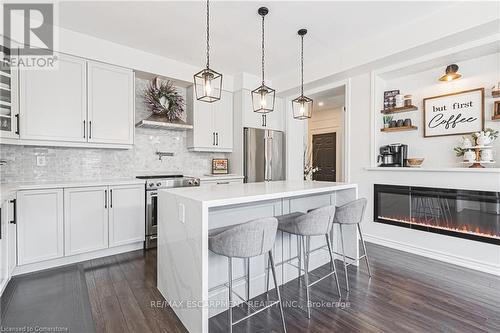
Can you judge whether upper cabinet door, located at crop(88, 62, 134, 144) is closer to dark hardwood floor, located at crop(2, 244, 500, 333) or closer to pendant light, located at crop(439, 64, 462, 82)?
dark hardwood floor, located at crop(2, 244, 500, 333)

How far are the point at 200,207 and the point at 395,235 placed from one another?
3.10 meters

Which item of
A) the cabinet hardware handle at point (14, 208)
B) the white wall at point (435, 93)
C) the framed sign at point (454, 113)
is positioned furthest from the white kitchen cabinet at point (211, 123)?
the framed sign at point (454, 113)

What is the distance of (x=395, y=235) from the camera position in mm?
3486

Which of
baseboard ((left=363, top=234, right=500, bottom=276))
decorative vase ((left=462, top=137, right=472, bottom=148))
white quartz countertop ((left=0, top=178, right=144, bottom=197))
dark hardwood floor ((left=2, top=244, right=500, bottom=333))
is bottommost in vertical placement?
dark hardwood floor ((left=2, top=244, right=500, bottom=333))

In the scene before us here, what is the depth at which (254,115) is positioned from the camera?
15.3ft

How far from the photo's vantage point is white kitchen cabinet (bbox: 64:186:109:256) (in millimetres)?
2822

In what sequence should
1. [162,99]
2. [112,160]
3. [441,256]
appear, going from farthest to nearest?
[162,99] < [112,160] < [441,256]

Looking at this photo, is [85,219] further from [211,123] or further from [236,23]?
[236,23]

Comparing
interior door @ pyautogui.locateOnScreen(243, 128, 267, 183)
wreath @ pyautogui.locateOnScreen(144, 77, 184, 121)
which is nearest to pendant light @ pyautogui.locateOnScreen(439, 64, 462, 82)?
interior door @ pyautogui.locateOnScreen(243, 128, 267, 183)

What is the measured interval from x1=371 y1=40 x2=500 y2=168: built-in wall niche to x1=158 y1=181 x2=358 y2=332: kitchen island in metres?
1.54

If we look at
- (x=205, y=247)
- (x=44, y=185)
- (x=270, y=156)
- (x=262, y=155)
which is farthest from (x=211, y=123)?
(x=205, y=247)

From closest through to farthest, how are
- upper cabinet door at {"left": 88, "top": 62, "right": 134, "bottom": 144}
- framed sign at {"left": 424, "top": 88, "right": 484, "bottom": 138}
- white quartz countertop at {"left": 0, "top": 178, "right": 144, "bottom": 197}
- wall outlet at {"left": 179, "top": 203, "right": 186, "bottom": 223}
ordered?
wall outlet at {"left": 179, "top": 203, "right": 186, "bottom": 223} < white quartz countertop at {"left": 0, "top": 178, "right": 144, "bottom": 197} < framed sign at {"left": 424, "top": 88, "right": 484, "bottom": 138} < upper cabinet door at {"left": 88, "top": 62, "right": 134, "bottom": 144}

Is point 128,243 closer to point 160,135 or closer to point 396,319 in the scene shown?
point 160,135

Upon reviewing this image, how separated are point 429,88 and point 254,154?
2766mm
